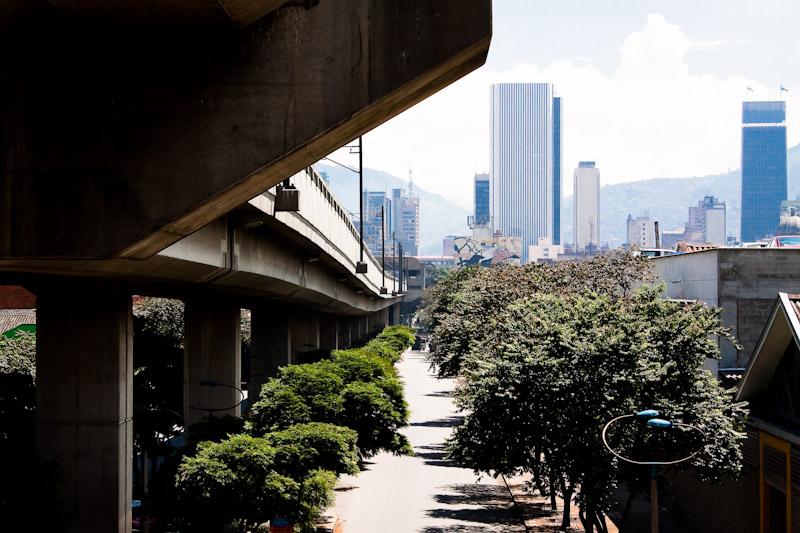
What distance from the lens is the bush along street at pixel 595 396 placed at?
2470 centimetres

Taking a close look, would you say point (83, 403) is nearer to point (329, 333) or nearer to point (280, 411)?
point (280, 411)

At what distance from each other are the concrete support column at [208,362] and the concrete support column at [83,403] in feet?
45.6

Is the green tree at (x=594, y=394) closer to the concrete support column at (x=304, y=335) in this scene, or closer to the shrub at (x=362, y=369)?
the shrub at (x=362, y=369)

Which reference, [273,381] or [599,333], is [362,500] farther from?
[599,333]

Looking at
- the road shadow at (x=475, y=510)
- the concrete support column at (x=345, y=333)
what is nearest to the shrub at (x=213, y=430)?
the road shadow at (x=475, y=510)

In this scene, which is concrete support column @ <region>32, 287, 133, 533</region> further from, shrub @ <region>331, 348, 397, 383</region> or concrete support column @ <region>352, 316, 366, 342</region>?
concrete support column @ <region>352, 316, 366, 342</region>

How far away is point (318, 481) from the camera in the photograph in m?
26.9

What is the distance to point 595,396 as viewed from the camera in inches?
981

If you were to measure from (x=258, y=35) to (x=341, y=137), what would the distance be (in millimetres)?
1277

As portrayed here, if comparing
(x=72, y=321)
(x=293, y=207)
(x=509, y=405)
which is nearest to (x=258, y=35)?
(x=293, y=207)

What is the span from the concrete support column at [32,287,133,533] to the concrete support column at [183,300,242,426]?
13892 millimetres

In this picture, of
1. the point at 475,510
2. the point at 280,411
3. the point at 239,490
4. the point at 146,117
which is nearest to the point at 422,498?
the point at 475,510

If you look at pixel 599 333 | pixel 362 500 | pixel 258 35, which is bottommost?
pixel 362 500

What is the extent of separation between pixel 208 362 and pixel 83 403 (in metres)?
14.9
